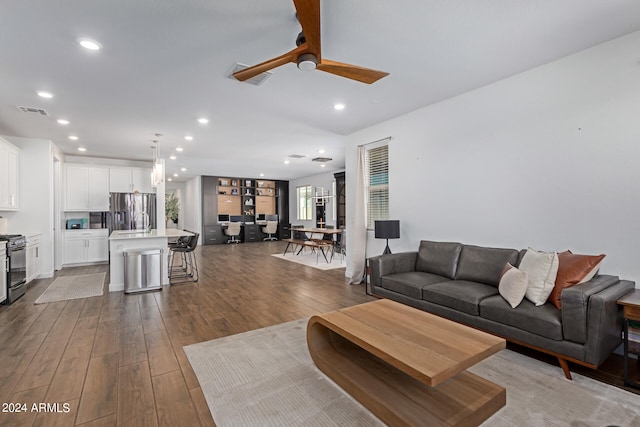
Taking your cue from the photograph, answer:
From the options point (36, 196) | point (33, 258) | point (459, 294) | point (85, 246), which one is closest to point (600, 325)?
point (459, 294)

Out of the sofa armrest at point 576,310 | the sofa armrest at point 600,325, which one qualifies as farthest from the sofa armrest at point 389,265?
the sofa armrest at point 600,325

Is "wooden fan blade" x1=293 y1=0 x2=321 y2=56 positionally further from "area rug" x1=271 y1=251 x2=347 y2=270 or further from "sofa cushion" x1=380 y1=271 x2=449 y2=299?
"area rug" x1=271 y1=251 x2=347 y2=270

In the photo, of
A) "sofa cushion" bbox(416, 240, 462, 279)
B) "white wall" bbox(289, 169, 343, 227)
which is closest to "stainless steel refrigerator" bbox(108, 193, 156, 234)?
"white wall" bbox(289, 169, 343, 227)

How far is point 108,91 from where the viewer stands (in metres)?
3.58

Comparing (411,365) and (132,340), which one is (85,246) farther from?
(411,365)

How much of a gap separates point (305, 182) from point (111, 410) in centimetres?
1116

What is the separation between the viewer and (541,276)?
260 centimetres

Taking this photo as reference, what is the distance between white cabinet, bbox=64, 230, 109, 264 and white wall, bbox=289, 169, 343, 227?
6822 mm

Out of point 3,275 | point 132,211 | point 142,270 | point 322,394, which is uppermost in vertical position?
point 132,211

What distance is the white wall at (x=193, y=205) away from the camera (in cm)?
1195

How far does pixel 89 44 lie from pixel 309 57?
200 cm

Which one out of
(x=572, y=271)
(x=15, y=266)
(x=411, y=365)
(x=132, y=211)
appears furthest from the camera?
(x=132, y=211)

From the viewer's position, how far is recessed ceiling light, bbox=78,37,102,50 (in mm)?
2526

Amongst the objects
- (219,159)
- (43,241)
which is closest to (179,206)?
(219,159)
